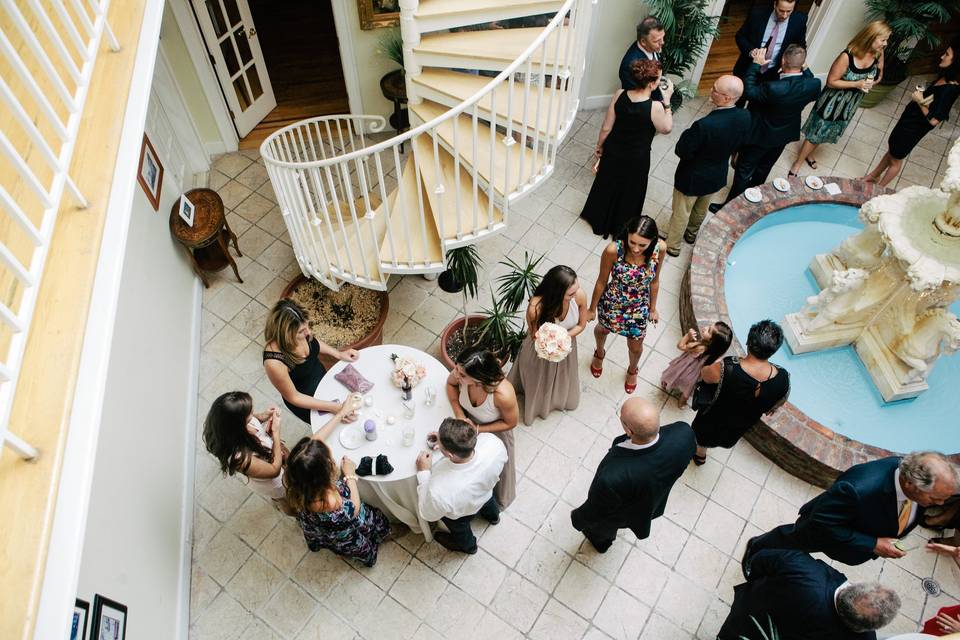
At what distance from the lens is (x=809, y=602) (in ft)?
9.27

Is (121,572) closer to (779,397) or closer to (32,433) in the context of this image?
(32,433)

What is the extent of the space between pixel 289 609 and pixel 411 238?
244cm

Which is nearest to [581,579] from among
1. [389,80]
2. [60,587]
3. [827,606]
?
[827,606]

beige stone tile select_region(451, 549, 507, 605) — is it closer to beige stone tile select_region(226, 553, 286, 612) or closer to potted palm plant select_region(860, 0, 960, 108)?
beige stone tile select_region(226, 553, 286, 612)

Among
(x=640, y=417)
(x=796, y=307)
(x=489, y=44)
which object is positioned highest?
(x=489, y=44)

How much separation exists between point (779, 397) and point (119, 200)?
342 centimetres

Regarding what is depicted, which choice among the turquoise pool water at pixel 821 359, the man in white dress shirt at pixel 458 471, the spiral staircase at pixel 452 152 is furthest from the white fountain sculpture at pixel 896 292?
the man in white dress shirt at pixel 458 471

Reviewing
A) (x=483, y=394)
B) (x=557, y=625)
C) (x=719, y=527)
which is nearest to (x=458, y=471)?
(x=483, y=394)

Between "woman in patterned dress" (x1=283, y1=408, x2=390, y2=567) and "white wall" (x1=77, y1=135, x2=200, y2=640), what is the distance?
2.81ft

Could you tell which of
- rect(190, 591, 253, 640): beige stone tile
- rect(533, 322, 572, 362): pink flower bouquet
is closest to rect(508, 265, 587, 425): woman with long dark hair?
rect(533, 322, 572, 362): pink flower bouquet

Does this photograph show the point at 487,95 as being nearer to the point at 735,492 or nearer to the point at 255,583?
the point at 735,492

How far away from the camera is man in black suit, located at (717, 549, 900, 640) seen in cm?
259

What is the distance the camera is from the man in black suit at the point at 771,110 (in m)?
4.98

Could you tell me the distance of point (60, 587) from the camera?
69.7 inches
